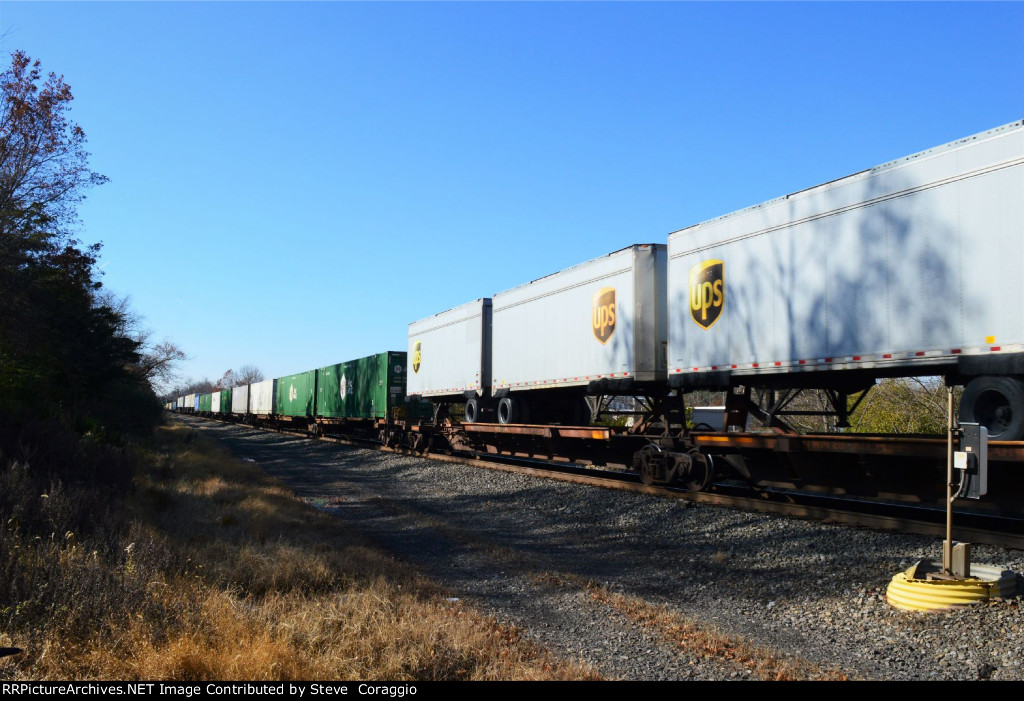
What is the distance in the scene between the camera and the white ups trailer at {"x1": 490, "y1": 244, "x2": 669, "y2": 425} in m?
12.7

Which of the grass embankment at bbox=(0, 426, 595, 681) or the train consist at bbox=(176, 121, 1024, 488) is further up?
the train consist at bbox=(176, 121, 1024, 488)

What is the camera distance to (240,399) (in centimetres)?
6456

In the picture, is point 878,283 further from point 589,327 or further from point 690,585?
point 589,327

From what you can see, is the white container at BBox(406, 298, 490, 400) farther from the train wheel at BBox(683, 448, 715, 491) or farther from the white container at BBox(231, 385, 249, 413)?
the white container at BBox(231, 385, 249, 413)

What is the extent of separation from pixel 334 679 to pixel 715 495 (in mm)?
8010

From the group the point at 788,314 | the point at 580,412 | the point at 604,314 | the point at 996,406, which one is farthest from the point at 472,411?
the point at 996,406

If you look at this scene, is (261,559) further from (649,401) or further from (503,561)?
(649,401)

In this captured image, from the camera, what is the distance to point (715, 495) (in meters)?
11.0

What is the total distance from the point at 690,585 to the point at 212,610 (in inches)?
177

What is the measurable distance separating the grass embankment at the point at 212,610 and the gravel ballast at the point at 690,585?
0.73 meters

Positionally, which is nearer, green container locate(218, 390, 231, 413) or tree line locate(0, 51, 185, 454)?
tree line locate(0, 51, 185, 454)

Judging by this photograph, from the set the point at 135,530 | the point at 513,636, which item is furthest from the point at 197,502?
the point at 513,636

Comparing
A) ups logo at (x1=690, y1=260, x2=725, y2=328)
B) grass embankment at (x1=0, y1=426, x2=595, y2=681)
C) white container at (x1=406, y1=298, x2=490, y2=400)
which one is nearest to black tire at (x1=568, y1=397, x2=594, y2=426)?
white container at (x1=406, y1=298, x2=490, y2=400)

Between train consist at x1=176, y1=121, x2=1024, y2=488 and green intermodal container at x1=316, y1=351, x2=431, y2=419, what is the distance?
9.06 m
